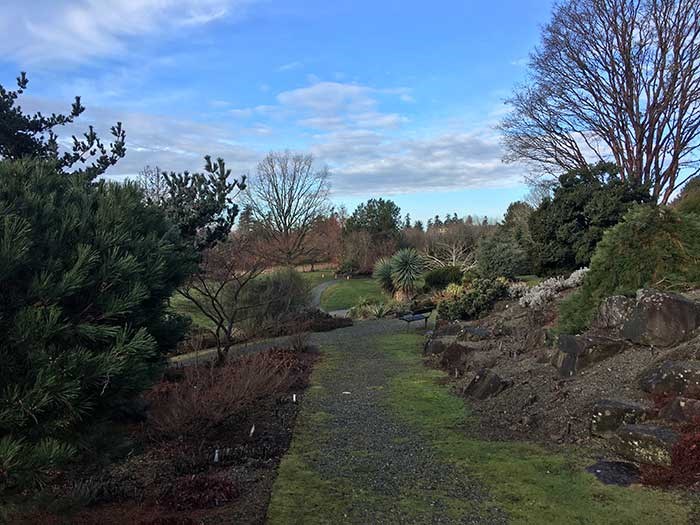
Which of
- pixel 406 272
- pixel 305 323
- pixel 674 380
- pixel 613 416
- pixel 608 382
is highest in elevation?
pixel 406 272

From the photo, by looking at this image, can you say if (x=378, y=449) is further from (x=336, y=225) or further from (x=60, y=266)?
A: (x=336, y=225)

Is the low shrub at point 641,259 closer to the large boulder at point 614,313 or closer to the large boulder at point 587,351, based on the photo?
the large boulder at point 614,313

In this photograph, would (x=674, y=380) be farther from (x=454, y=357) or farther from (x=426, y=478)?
(x=454, y=357)

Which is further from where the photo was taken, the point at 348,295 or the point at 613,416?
the point at 348,295

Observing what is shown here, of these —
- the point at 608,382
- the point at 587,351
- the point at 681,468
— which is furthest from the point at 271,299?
the point at 681,468

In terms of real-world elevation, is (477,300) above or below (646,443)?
above

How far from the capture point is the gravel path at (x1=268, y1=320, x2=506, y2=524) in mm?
3666

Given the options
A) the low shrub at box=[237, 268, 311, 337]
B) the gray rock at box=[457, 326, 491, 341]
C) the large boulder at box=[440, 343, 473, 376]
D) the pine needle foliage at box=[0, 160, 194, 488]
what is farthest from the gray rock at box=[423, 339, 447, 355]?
the pine needle foliage at box=[0, 160, 194, 488]

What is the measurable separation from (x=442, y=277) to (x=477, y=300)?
8.09 meters

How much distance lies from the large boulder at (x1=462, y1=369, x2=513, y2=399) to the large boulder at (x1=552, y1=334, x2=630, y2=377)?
2.54ft

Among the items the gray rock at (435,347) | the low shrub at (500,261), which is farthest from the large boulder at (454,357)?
the low shrub at (500,261)

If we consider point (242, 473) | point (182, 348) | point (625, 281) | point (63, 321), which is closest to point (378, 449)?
point (242, 473)

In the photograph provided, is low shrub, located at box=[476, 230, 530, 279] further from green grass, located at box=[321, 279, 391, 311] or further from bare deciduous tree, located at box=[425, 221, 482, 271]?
green grass, located at box=[321, 279, 391, 311]

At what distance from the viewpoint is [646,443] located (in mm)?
4262
